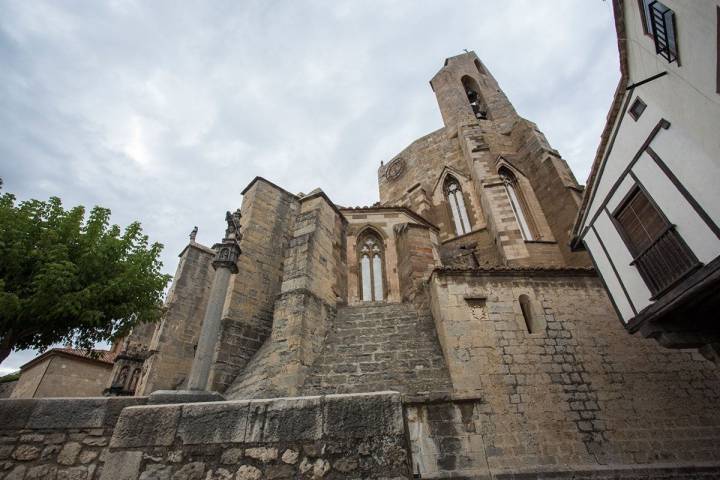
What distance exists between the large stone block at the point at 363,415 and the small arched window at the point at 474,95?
1895 centimetres

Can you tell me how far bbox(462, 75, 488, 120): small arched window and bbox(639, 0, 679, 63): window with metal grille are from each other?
1417 centimetres

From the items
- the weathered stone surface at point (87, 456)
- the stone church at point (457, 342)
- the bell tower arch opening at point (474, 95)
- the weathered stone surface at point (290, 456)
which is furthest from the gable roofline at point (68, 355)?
the bell tower arch opening at point (474, 95)

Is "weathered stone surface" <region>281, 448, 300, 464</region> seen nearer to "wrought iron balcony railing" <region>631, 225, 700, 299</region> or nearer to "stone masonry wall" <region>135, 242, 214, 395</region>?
"wrought iron balcony railing" <region>631, 225, 700, 299</region>

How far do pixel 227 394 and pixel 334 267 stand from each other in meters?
4.07

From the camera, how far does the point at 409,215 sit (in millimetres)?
11852

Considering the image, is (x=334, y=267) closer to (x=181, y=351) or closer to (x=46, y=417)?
(x=181, y=351)

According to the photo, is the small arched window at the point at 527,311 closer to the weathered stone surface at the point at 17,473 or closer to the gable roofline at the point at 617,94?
the gable roofline at the point at 617,94

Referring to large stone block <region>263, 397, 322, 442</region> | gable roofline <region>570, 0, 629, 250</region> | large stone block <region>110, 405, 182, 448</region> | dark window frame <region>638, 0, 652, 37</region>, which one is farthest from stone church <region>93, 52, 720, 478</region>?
dark window frame <region>638, 0, 652, 37</region>

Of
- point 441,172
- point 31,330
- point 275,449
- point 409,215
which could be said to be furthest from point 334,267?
point 441,172

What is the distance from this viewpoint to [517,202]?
508 inches

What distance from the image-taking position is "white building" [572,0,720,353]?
171 inches

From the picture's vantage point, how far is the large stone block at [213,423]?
8.86 feet

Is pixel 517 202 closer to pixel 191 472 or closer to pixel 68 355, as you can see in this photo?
pixel 191 472

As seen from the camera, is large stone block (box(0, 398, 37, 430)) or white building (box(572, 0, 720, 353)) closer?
large stone block (box(0, 398, 37, 430))
